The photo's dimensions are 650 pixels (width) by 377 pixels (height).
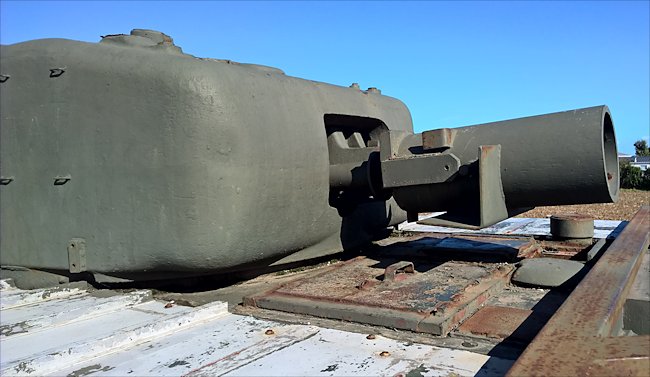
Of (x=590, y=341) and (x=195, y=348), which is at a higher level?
(x=590, y=341)

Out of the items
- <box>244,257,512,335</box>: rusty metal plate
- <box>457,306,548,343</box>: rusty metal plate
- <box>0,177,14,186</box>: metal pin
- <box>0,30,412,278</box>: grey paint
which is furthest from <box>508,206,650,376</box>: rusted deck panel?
<box>0,177,14,186</box>: metal pin

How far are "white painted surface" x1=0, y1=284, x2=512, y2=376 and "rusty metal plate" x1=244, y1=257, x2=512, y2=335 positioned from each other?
0.51 ft

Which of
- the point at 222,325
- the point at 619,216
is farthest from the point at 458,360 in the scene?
the point at 619,216

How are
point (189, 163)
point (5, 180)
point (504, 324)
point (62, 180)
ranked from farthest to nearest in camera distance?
point (5, 180)
point (62, 180)
point (189, 163)
point (504, 324)

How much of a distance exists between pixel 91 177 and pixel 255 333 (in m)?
1.37

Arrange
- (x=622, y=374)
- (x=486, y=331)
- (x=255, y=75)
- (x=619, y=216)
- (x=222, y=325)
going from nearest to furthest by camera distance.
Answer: (x=622, y=374)
(x=486, y=331)
(x=222, y=325)
(x=255, y=75)
(x=619, y=216)

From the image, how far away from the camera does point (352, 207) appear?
3.83 meters

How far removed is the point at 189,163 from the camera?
2.84 metres

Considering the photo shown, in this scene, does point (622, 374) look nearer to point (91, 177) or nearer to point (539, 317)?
point (539, 317)

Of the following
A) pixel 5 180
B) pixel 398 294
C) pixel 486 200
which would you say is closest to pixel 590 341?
pixel 398 294

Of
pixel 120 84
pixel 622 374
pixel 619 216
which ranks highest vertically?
pixel 120 84

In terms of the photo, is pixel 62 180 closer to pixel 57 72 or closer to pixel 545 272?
pixel 57 72

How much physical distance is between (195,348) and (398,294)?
96 centimetres

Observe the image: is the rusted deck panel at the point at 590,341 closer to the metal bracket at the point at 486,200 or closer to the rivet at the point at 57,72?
the metal bracket at the point at 486,200
